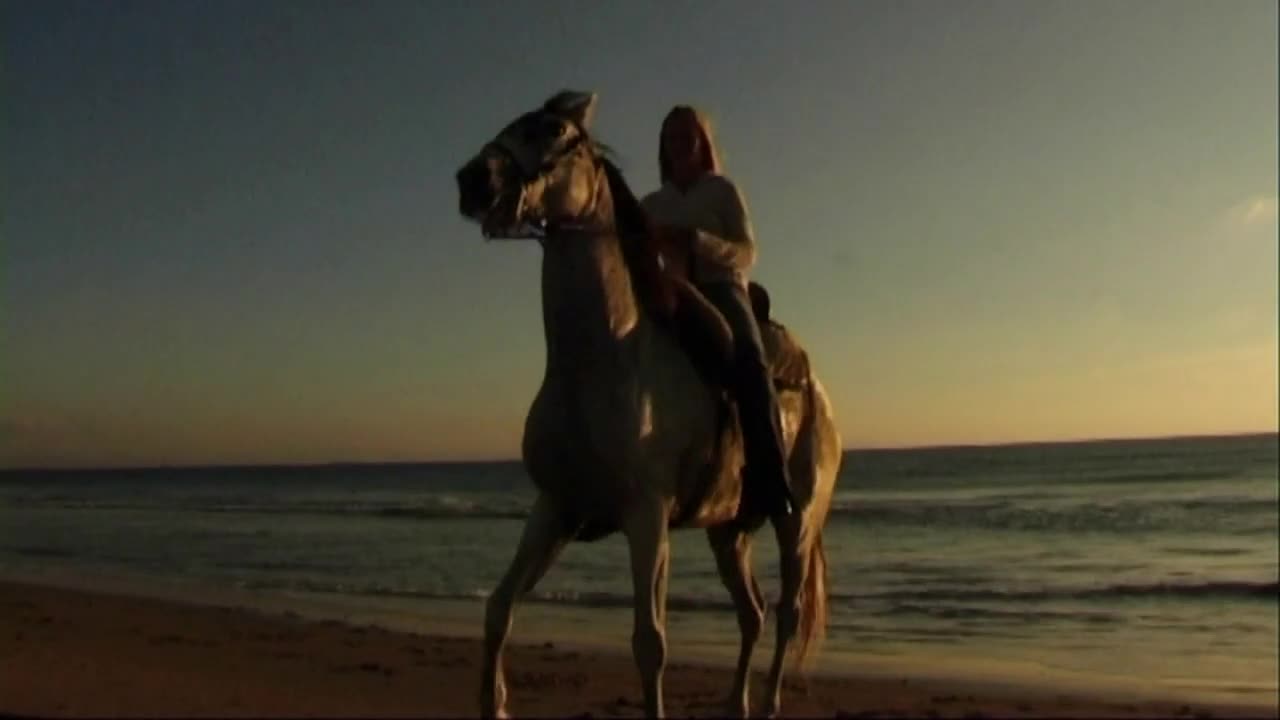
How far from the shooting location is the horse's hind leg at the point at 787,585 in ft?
18.8

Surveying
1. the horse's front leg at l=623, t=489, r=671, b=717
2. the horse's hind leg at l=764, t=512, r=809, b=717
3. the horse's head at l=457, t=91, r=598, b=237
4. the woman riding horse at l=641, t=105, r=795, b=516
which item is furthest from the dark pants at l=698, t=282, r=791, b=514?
the horse's head at l=457, t=91, r=598, b=237

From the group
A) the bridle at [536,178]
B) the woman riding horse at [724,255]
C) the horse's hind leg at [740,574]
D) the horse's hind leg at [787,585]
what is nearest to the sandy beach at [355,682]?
the horse's hind leg at [787,585]

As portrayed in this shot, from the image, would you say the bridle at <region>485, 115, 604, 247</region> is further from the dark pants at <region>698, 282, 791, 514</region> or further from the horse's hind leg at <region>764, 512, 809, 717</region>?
the horse's hind leg at <region>764, 512, 809, 717</region>

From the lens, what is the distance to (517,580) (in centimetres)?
464

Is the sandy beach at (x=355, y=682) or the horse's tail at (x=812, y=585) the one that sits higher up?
the horse's tail at (x=812, y=585)

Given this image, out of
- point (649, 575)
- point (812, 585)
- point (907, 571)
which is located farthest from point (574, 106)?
point (907, 571)

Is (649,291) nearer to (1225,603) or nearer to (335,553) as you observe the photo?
(1225,603)

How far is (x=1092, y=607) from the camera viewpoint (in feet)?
45.9

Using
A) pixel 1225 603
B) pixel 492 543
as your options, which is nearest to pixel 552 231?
pixel 1225 603

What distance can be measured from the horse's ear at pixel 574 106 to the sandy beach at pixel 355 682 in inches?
115

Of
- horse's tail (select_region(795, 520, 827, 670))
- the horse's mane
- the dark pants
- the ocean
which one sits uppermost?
the horse's mane

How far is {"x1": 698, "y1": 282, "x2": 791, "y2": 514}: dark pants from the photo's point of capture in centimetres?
513

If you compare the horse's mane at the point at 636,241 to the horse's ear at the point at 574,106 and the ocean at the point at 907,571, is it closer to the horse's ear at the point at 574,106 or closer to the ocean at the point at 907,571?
the horse's ear at the point at 574,106

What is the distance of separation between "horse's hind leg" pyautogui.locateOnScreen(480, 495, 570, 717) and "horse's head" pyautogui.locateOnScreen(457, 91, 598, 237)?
98 cm
